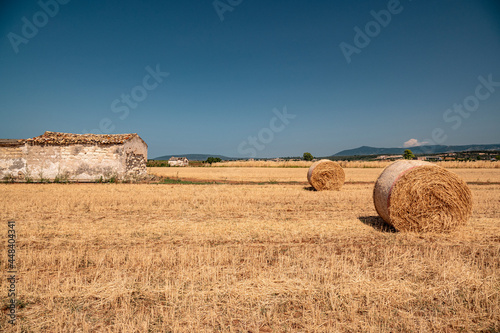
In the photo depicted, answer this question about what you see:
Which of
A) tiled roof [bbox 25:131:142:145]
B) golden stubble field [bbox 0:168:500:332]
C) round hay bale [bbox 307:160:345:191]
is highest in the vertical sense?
tiled roof [bbox 25:131:142:145]

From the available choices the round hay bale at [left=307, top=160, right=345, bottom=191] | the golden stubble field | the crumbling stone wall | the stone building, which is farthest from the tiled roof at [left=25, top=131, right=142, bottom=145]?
the round hay bale at [left=307, top=160, right=345, bottom=191]

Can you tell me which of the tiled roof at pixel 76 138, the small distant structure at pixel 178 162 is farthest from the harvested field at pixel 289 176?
the small distant structure at pixel 178 162

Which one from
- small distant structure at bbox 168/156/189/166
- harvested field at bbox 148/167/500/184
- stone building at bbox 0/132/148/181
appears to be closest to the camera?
stone building at bbox 0/132/148/181

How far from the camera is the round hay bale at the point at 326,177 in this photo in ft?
58.5

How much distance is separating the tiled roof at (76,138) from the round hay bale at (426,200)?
840 inches

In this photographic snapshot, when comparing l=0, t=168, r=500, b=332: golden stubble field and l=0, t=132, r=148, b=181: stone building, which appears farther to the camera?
l=0, t=132, r=148, b=181: stone building

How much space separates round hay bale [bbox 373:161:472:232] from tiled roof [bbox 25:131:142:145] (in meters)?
21.3

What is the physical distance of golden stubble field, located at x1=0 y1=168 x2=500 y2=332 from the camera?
336 cm

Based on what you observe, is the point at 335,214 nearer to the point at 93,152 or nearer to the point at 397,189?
the point at 397,189

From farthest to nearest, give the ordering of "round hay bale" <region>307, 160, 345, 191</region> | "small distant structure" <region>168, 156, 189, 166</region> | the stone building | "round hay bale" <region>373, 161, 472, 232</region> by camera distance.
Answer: "small distant structure" <region>168, 156, 189, 166</region>
the stone building
"round hay bale" <region>307, 160, 345, 191</region>
"round hay bale" <region>373, 161, 472, 232</region>

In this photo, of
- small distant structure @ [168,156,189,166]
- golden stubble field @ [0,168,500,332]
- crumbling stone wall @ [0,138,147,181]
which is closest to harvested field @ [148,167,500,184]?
crumbling stone wall @ [0,138,147,181]

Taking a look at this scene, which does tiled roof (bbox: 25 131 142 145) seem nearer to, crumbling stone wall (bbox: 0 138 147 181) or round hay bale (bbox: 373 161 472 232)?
crumbling stone wall (bbox: 0 138 147 181)

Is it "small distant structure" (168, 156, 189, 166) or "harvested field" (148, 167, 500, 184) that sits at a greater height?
"small distant structure" (168, 156, 189, 166)

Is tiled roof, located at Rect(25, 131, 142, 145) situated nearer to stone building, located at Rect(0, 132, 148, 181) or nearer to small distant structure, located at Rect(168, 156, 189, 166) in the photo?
stone building, located at Rect(0, 132, 148, 181)
